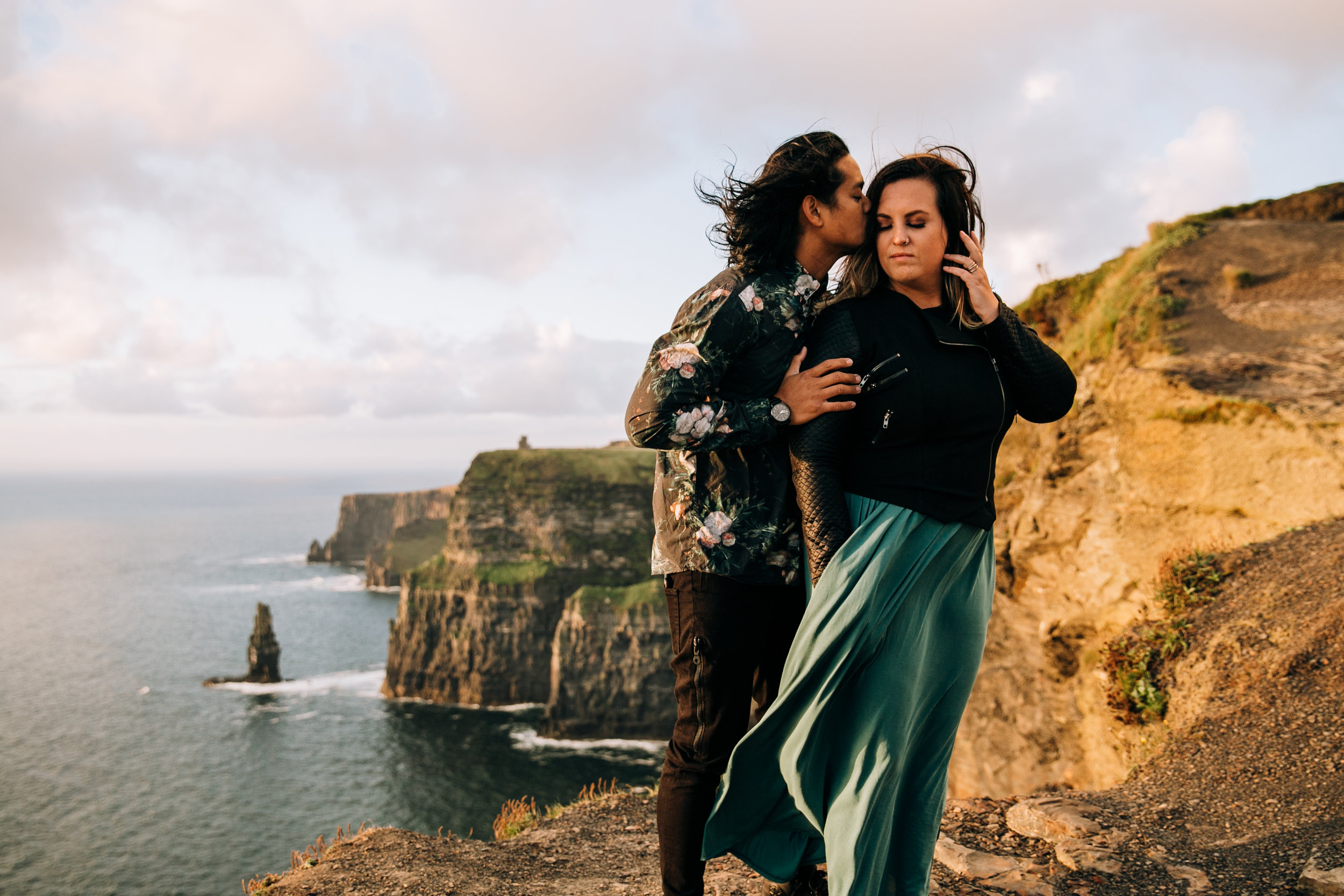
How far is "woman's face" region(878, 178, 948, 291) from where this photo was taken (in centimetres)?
288

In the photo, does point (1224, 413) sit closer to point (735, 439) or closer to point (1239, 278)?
point (1239, 278)

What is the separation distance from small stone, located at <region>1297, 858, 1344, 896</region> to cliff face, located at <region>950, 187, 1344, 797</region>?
3335mm

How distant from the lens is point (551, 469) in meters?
67.8

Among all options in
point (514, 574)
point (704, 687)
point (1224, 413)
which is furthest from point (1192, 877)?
point (514, 574)

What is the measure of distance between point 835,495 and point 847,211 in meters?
1.17

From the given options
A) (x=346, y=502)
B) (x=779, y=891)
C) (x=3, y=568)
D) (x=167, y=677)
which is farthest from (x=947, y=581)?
(x=3, y=568)

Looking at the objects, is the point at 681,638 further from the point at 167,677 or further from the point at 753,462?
the point at 167,677

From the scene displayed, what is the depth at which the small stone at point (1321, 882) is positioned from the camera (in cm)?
340

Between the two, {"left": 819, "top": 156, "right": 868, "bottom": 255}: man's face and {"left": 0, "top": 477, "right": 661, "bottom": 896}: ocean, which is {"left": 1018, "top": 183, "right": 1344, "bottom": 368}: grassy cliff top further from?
{"left": 0, "top": 477, "right": 661, "bottom": 896}: ocean

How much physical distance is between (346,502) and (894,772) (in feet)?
505

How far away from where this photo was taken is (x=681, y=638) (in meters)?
2.92

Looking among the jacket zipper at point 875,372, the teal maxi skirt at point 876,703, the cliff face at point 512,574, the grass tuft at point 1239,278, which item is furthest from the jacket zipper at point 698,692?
the cliff face at point 512,574

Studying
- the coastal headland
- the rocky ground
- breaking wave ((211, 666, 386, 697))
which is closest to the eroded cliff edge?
breaking wave ((211, 666, 386, 697))

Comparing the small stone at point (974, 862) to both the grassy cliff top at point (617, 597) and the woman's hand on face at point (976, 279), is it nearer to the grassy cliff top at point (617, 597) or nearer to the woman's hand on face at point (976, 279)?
the woman's hand on face at point (976, 279)
